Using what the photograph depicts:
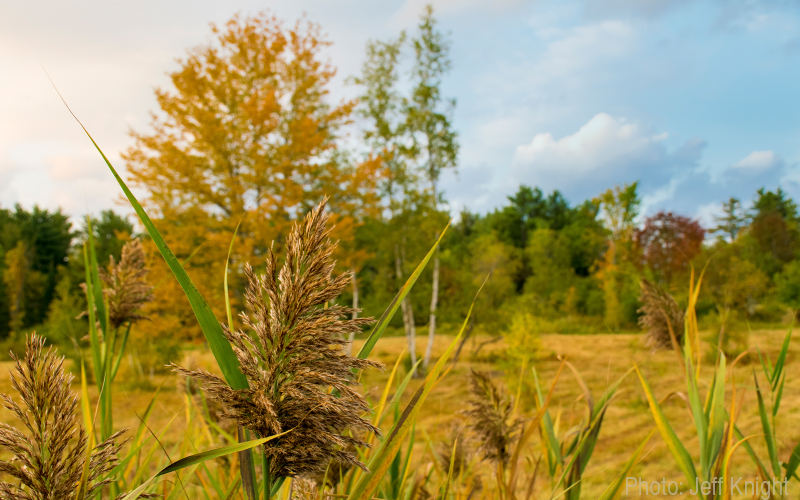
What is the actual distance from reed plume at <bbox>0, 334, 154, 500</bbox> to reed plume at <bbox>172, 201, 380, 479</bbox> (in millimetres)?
165

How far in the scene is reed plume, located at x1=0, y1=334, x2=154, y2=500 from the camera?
64 centimetres

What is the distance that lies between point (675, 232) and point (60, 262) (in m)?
43.6

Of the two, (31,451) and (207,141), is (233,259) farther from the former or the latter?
(31,451)

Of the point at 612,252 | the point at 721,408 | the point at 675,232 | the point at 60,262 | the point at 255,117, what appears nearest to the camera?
the point at 721,408

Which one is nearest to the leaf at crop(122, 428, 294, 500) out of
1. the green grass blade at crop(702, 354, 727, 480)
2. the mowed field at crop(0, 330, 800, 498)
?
the green grass blade at crop(702, 354, 727, 480)

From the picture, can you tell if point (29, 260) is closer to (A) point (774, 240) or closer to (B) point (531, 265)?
(B) point (531, 265)

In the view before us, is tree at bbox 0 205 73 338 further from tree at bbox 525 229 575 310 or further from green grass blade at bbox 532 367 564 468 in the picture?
green grass blade at bbox 532 367 564 468

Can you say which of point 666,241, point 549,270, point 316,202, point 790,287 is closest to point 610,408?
point 316,202

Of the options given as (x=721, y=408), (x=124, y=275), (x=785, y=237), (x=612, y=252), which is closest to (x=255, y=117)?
(x=124, y=275)

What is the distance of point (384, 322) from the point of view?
2.43 feet

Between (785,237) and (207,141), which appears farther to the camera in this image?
(785,237)

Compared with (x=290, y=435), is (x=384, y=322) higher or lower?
higher

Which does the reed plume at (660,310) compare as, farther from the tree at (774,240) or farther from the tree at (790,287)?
the tree at (774,240)

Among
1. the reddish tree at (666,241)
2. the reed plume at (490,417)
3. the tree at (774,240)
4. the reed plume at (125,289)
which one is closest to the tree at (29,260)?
the reed plume at (125,289)
